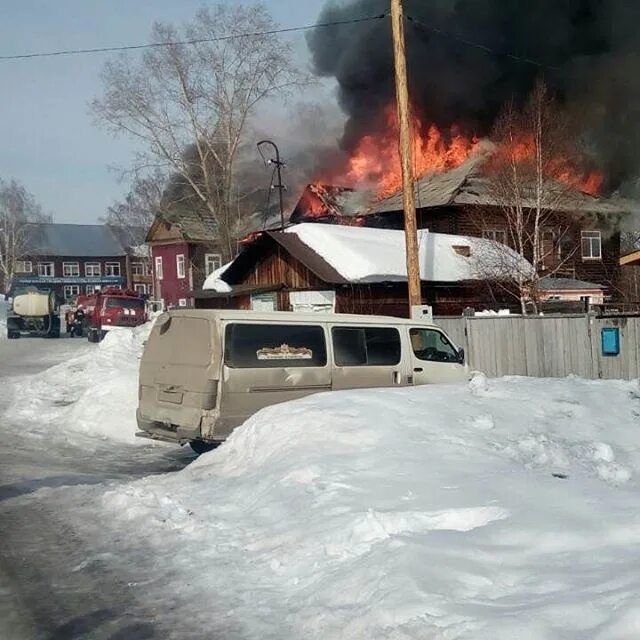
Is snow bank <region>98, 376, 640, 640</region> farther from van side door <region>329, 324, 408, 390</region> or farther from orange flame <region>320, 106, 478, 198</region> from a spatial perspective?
orange flame <region>320, 106, 478, 198</region>

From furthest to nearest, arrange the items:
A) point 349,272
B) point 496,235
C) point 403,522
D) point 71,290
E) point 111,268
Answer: point 111,268 < point 71,290 < point 496,235 < point 349,272 < point 403,522

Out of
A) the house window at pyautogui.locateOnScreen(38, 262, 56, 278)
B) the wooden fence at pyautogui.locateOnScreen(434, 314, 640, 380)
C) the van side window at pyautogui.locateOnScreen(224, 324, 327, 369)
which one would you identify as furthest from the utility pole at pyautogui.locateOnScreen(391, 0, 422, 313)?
the house window at pyautogui.locateOnScreen(38, 262, 56, 278)

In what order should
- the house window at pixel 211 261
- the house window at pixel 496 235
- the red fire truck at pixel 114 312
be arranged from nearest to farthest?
the house window at pixel 496 235, the red fire truck at pixel 114 312, the house window at pixel 211 261

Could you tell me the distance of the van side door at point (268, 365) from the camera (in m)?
8.77

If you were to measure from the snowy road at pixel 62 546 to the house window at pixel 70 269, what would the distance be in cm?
7294

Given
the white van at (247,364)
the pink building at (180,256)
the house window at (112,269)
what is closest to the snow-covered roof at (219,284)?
the white van at (247,364)

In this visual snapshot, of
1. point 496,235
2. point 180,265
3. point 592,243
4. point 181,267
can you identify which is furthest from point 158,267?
point 496,235

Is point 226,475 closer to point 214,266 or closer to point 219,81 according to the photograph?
point 219,81

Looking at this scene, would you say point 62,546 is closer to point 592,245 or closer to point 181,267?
point 592,245

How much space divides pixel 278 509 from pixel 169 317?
3.90m

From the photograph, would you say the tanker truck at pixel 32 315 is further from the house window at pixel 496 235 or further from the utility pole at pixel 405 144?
the utility pole at pixel 405 144

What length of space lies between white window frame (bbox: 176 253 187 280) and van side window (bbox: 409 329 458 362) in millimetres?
45971

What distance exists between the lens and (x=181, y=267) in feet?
184

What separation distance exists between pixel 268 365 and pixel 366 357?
4.97 feet
